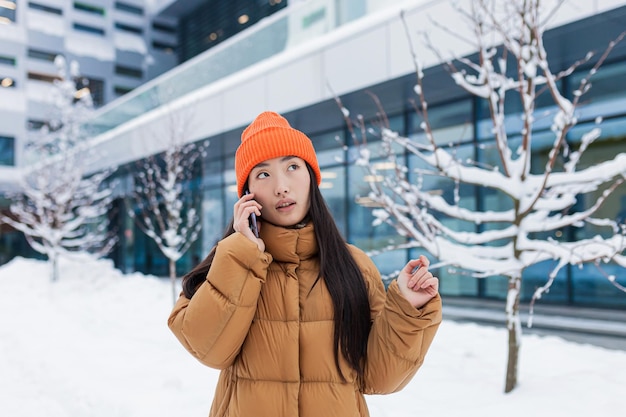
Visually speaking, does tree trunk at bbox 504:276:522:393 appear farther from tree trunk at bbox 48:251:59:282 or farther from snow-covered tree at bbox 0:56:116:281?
tree trunk at bbox 48:251:59:282

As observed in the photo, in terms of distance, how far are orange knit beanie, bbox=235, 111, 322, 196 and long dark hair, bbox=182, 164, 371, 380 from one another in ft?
0.33

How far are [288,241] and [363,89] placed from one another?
6982 mm

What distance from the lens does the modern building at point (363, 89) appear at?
709cm

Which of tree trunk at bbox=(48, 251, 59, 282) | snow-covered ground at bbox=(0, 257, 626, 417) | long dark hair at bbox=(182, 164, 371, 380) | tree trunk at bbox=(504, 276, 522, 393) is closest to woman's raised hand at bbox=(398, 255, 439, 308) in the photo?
long dark hair at bbox=(182, 164, 371, 380)

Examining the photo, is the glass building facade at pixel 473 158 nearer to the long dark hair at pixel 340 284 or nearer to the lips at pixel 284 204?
the long dark hair at pixel 340 284

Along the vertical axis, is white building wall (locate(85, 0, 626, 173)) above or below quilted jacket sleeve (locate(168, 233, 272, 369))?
above

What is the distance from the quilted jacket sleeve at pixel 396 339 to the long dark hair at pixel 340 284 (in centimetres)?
5

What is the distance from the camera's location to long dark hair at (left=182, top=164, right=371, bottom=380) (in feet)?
5.58

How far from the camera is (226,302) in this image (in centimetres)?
159

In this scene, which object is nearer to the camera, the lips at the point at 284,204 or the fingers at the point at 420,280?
the fingers at the point at 420,280

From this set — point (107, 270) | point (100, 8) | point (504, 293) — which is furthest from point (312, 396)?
point (100, 8)

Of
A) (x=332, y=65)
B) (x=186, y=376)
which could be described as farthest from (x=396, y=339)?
(x=332, y=65)

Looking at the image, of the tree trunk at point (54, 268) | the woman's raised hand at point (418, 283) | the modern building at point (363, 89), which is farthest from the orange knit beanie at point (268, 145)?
the tree trunk at point (54, 268)

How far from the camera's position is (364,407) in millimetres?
1788
